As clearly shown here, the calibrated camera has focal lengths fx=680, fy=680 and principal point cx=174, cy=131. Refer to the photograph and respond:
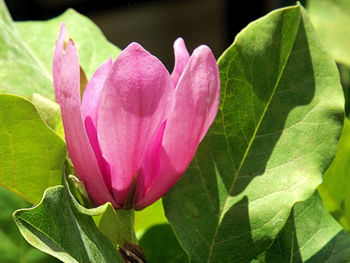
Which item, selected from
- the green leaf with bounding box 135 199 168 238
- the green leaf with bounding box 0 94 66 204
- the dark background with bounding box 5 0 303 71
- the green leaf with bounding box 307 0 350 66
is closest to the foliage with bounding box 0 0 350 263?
the green leaf with bounding box 0 94 66 204

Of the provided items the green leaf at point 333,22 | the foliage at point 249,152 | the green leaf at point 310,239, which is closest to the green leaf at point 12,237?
the foliage at point 249,152

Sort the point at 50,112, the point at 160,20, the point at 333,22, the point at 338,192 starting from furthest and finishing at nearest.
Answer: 1. the point at 160,20
2. the point at 333,22
3. the point at 338,192
4. the point at 50,112

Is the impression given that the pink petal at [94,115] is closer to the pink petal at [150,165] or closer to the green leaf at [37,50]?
the pink petal at [150,165]

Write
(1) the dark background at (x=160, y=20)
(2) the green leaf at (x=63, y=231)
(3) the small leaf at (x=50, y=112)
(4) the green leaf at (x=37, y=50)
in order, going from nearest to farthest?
1. (2) the green leaf at (x=63, y=231)
2. (3) the small leaf at (x=50, y=112)
3. (4) the green leaf at (x=37, y=50)
4. (1) the dark background at (x=160, y=20)

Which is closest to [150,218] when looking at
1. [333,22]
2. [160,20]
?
[333,22]

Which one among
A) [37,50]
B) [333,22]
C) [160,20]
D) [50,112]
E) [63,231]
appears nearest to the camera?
[63,231]

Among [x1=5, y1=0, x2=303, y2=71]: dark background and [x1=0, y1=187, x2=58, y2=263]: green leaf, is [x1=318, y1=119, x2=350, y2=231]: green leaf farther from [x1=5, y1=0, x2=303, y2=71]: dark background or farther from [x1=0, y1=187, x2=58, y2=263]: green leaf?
[x1=5, y1=0, x2=303, y2=71]: dark background

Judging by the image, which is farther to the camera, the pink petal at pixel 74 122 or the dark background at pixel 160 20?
the dark background at pixel 160 20

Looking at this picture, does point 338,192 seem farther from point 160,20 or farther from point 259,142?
point 160,20
